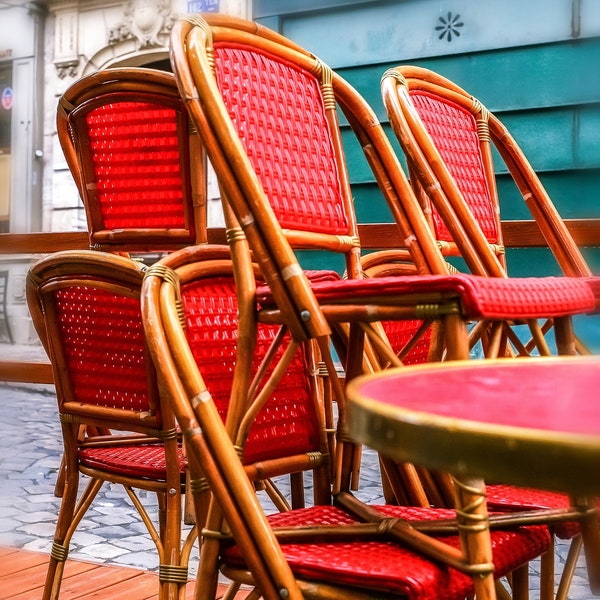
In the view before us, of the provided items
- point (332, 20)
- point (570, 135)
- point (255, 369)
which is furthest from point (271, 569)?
point (332, 20)

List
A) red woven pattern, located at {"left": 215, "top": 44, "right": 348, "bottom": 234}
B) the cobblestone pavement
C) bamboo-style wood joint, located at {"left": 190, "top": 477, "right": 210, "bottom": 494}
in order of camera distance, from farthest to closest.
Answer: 1. the cobblestone pavement
2. red woven pattern, located at {"left": 215, "top": 44, "right": 348, "bottom": 234}
3. bamboo-style wood joint, located at {"left": 190, "top": 477, "right": 210, "bottom": 494}

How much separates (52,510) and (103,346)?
1.72 metres

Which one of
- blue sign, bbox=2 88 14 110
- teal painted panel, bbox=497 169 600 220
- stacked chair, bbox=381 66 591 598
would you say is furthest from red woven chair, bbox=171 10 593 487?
blue sign, bbox=2 88 14 110

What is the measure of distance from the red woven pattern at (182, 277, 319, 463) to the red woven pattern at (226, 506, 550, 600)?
0.60 feet

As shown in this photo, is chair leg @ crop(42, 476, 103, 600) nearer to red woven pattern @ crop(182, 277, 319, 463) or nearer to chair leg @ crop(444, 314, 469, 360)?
red woven pattern @ crop(182, 277, 319, 463)

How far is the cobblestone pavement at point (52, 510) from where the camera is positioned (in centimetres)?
263

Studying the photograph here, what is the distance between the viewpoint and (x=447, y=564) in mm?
948

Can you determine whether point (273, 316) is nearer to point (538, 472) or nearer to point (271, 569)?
point (271, 569)

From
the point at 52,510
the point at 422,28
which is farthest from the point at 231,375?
the point at 422,28

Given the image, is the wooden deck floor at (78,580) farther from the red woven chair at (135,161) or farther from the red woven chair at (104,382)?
the red woven chair at (135,161)

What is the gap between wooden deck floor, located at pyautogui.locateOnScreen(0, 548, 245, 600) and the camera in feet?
7.07

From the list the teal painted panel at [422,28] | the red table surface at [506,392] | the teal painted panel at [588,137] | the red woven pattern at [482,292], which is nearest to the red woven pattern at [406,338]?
the red woven pattern at [482,292]

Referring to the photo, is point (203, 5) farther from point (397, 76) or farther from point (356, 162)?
point (397, 76)

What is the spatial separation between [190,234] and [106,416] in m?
0.54
